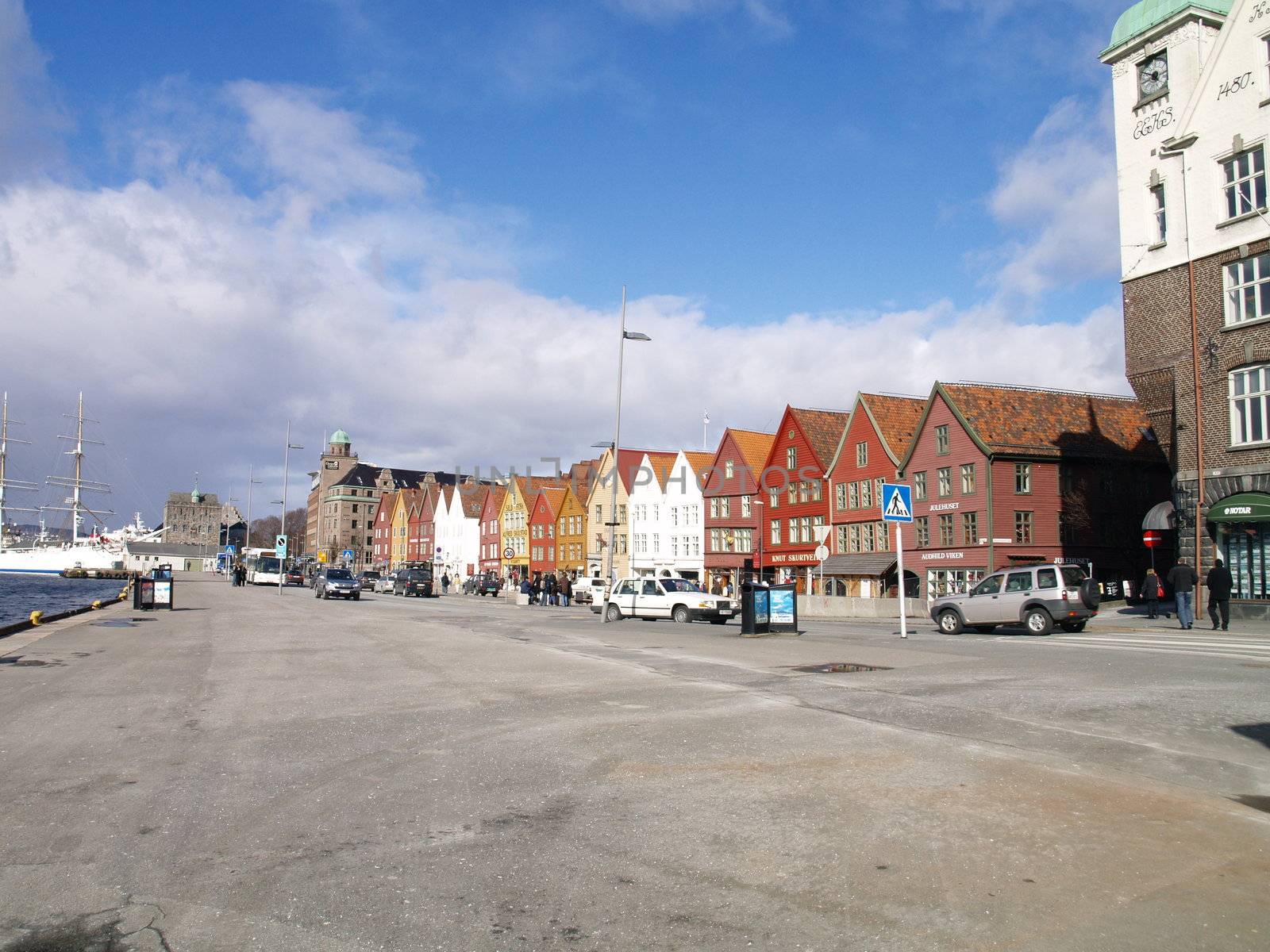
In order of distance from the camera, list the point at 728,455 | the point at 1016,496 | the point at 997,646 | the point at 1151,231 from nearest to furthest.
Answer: the point at 997,646
the point at 1151,231
the point at 1016,496
the point at 728,455

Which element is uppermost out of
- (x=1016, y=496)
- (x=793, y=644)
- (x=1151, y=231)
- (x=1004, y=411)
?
(x=1151, y=231)

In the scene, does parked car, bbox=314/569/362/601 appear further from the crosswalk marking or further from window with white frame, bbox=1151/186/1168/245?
window with white frame, bbox=1151/186/1168/245

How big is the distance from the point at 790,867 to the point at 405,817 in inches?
101

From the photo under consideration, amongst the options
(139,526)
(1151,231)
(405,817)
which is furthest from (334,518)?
(405,817)

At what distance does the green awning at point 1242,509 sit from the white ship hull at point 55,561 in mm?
148240

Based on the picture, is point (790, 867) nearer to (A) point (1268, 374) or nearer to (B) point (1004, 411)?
(A) point (1268, 374)

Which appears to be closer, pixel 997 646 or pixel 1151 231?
pixel 997 646

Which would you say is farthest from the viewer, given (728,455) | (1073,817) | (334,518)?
(334,518)

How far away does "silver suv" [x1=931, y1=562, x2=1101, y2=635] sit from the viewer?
23672 mm

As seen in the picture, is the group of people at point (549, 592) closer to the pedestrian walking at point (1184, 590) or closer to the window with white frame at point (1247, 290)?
the pedestrian walking at point (1184, 590)

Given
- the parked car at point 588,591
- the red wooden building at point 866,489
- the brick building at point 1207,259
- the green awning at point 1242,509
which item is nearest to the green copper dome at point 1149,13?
the brick building at point 1207,259

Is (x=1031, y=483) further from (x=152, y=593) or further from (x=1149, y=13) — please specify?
(x=152, y=593)

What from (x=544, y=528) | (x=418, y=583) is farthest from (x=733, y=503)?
(x=544, y=528)

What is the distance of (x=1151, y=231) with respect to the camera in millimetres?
34531
